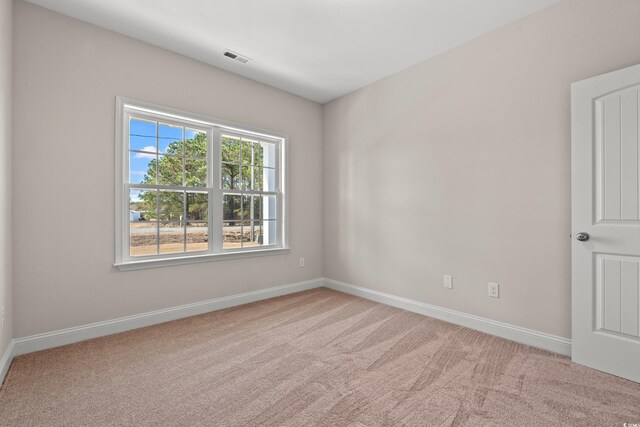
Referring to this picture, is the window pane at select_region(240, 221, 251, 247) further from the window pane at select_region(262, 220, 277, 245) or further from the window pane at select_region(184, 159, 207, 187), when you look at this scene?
the window pane at select_region(184, 159, 207, 187)

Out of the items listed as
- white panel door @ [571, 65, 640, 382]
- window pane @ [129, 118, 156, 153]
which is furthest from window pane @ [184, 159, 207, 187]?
white panel door @ [571, 65, 640, 382]

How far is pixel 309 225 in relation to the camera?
4320 mm

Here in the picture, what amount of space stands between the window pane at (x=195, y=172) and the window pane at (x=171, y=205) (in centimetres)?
18

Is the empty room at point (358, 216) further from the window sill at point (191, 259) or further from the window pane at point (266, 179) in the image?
the window pane at point (266, 179)

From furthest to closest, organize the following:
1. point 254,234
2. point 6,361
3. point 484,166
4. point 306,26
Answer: point 254,234
point 484,166
point 306,26
point 6,361

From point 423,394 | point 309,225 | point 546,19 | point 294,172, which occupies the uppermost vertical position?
point 546,19

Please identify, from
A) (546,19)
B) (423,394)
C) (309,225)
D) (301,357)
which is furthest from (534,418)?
(309,225)

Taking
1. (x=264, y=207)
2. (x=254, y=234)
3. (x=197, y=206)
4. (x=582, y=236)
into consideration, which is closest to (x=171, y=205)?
(x=197, y=206)

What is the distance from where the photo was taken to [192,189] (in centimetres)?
328

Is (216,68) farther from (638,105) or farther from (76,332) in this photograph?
(638,105)

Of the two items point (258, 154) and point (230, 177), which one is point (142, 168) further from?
point (258, 154)

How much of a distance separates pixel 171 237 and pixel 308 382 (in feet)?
6.80

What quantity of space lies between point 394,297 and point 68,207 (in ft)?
10.7

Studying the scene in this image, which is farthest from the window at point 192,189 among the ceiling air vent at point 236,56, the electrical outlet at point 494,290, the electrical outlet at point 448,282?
the electrical outlet at point 494,290
